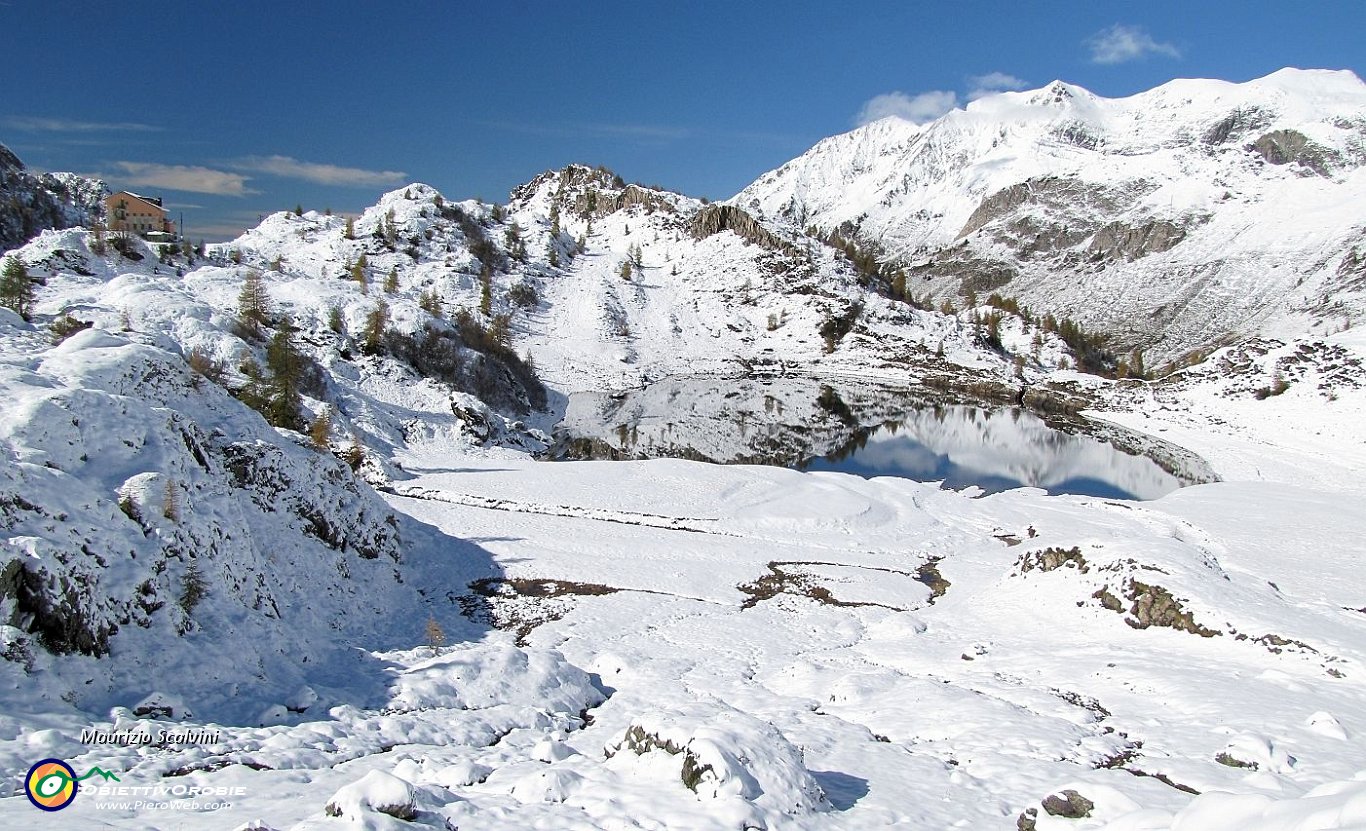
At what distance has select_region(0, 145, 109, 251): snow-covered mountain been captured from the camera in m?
70.2

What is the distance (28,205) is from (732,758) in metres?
106

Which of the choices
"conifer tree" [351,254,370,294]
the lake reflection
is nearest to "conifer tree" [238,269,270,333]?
"conifer tree" [351,254,370,294]

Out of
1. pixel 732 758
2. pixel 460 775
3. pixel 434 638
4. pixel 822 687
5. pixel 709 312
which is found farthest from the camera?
pixel 709 312

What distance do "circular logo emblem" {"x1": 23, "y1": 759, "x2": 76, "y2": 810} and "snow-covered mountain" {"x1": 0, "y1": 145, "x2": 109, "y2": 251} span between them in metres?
81.6

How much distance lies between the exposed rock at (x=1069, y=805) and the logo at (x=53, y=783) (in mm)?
13882

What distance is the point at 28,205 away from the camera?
7862cm

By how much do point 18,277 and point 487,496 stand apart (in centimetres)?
3359

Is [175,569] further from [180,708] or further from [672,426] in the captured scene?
[672,426]

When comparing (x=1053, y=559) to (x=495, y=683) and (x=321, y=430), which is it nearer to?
(x=495, y=683)

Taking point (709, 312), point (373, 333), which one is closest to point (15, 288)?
point (373, 333)

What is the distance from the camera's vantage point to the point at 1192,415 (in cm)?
7825

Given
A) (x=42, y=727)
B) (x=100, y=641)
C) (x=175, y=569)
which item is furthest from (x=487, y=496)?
(x=42, y=727)

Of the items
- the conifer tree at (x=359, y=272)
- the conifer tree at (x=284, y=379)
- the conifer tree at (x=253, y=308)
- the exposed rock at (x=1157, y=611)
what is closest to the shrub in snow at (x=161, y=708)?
the conifer tree at (x=284, y=379)

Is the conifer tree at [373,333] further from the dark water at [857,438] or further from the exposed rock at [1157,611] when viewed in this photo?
the exposed rock at [1157,611]
